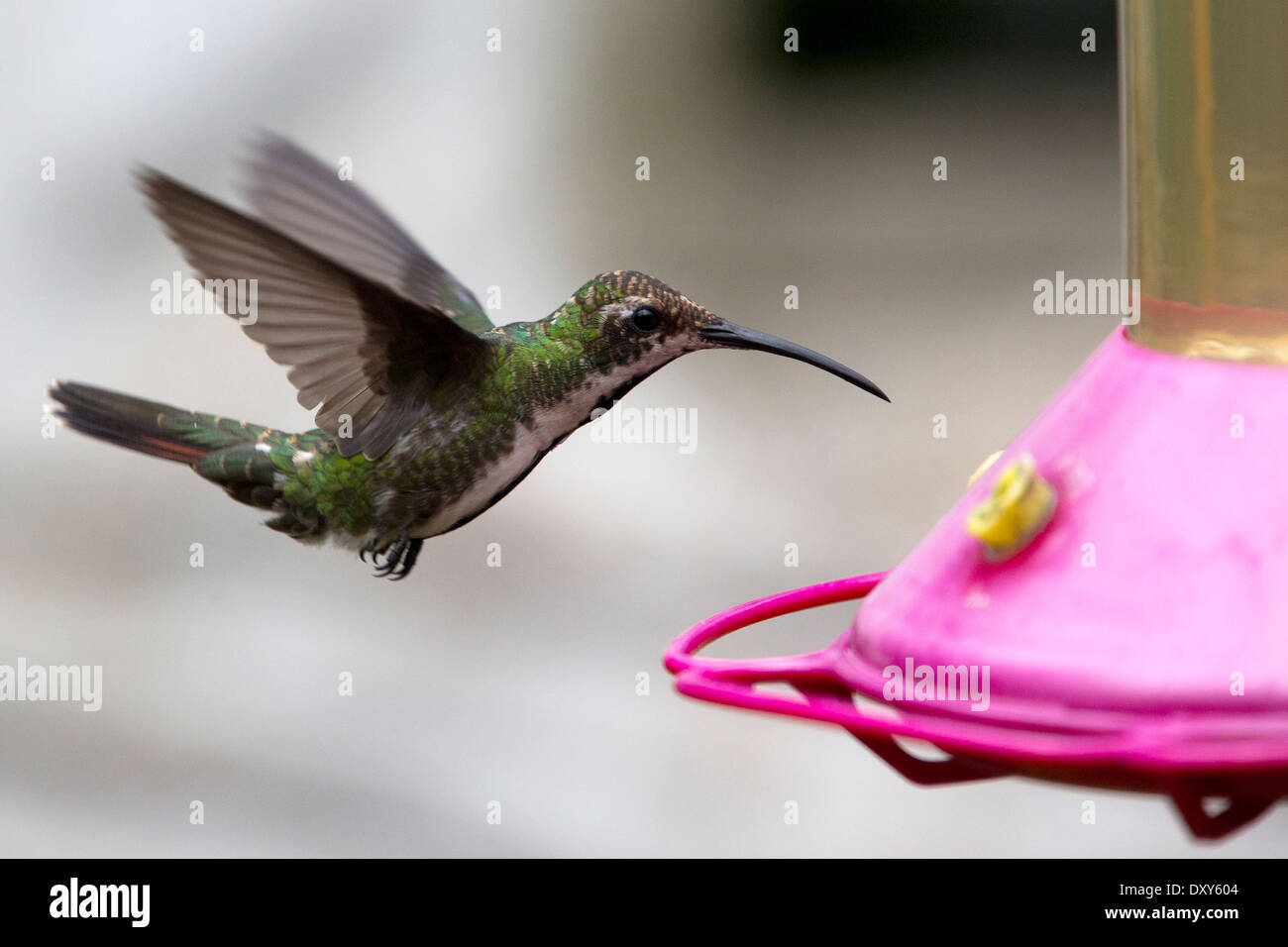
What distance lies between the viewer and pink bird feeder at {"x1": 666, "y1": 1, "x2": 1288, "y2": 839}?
1706mm

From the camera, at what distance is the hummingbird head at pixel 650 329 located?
2.55 metres

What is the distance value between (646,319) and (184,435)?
103cm

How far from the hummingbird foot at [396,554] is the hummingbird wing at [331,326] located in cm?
19

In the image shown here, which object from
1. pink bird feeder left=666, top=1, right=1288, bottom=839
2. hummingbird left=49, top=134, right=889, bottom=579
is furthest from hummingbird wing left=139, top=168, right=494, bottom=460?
pink bird feeder left=666, top=1, right=1288, bottom=839

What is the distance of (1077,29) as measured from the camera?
12555 millimetres

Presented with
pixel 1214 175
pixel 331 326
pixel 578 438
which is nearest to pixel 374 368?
pixel 331 326

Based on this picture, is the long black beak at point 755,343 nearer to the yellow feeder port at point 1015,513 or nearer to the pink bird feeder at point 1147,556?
the pink bird feeder at point 1147,556

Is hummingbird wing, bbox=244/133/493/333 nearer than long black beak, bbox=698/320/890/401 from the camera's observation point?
No

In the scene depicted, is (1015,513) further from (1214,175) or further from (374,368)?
(374,368)

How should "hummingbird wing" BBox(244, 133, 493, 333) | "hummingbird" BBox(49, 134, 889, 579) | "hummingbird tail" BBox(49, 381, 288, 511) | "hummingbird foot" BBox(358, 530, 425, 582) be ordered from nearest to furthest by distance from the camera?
1. "hummingbird" BBox(49, 134, 889, 579)
2. "hummingbird wing" BBox(244, 133, 493, 333)
3. "hummingbird foot" BBox(358, 530, 425, 582)
4. "hummingbird tail" BBox(49, 381, 288, 511)

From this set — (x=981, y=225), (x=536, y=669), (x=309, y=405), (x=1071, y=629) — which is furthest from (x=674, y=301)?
(x=981, y=225)

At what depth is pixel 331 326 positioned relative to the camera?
103 inches

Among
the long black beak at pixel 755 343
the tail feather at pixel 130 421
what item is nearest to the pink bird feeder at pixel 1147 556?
the long black beak at pixel 755 343

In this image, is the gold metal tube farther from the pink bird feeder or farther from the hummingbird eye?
the hummingbird eye
